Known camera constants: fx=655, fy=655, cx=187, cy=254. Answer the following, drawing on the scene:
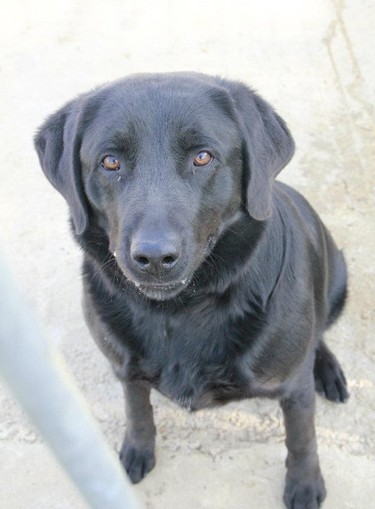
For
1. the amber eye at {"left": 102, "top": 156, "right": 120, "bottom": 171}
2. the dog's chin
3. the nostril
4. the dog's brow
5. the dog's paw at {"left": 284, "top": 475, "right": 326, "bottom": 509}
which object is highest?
the dog's brow

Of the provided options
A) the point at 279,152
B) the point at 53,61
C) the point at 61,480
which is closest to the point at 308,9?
the point at 53,61

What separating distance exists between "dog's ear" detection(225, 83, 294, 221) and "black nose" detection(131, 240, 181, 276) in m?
0.36

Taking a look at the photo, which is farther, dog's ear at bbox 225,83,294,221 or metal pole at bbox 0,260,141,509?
dog's ear at bbox 225,83,294,221

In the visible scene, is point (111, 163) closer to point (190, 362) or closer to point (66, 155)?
point (66, 155)

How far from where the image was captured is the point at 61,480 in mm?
2471

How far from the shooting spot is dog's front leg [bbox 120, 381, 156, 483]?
2412 mm

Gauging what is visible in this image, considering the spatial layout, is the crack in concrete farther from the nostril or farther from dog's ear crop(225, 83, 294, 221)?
the nostril

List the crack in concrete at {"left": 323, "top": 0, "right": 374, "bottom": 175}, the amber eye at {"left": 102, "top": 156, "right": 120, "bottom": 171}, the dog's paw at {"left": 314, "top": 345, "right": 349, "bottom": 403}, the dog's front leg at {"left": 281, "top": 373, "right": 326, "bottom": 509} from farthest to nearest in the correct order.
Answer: the crack in concrete at {"left": 323, "top": 0, "right": 374, "bottom": 175}, the dog's paw at {"left": 314, "top": 345, "right": 349, "bottom": 403}, the dog's front leg at {"left": 281, "top": 373, "right": 326, "bottom": 509}, the amber eye at {"left": 102, "top": 156, "right": 120, "bottom": 171}

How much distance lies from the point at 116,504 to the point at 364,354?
1852mm

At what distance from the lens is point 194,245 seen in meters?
1.78

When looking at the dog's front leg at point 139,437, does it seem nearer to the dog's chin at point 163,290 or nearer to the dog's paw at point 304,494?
the dog's paw at point 304,494

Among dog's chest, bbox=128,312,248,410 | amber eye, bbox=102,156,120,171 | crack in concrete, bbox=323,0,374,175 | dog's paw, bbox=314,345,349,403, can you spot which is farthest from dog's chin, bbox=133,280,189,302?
crack in concrete, bbox=323,0,374,175

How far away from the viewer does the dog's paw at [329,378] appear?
2.61m

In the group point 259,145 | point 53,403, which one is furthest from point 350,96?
point 53,403
